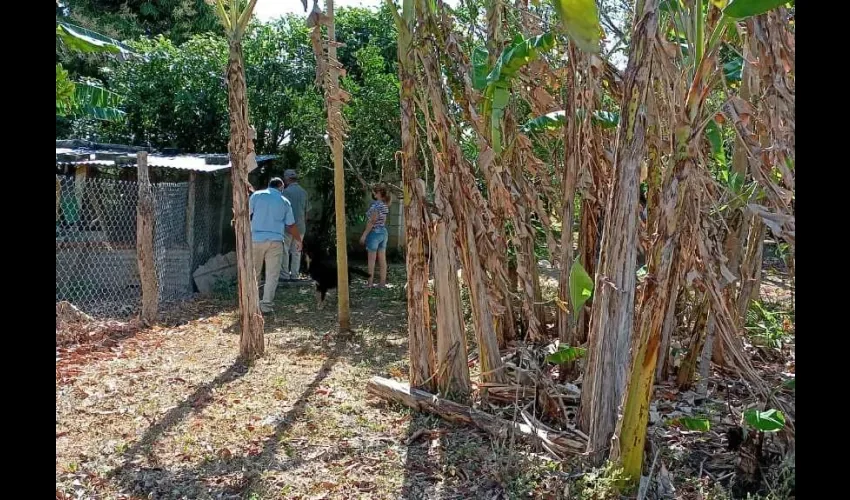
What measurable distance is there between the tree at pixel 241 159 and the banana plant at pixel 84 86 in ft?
4.68

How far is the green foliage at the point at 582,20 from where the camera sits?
10.9 ft

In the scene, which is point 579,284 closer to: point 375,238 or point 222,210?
point 375,238

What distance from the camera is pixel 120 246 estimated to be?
10016mm

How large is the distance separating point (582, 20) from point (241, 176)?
13.0 feet

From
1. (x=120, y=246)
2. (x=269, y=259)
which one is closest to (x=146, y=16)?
(x=120, y=246)

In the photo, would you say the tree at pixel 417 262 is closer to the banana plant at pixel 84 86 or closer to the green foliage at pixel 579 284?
the green foliage at pixel 579 284

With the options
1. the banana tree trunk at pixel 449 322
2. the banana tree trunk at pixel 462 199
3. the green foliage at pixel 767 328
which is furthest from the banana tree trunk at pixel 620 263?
the green foliage at pixel 767 328

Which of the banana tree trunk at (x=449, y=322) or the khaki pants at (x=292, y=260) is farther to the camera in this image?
the khaki pants at (x=292, y=260)

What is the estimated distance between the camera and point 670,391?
16.3ft

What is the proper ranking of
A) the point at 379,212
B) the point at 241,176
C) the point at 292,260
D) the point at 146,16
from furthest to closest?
1. the point at 146,16
2. the point at 292,260
3. the point at 379,212
4. the point at 241,176

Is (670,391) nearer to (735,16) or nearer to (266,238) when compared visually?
(735,16)

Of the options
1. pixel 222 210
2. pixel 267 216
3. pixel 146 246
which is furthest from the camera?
pixel 222 210

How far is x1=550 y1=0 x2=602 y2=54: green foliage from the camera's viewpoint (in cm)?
332

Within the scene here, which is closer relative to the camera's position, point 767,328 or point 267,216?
point 767,328
